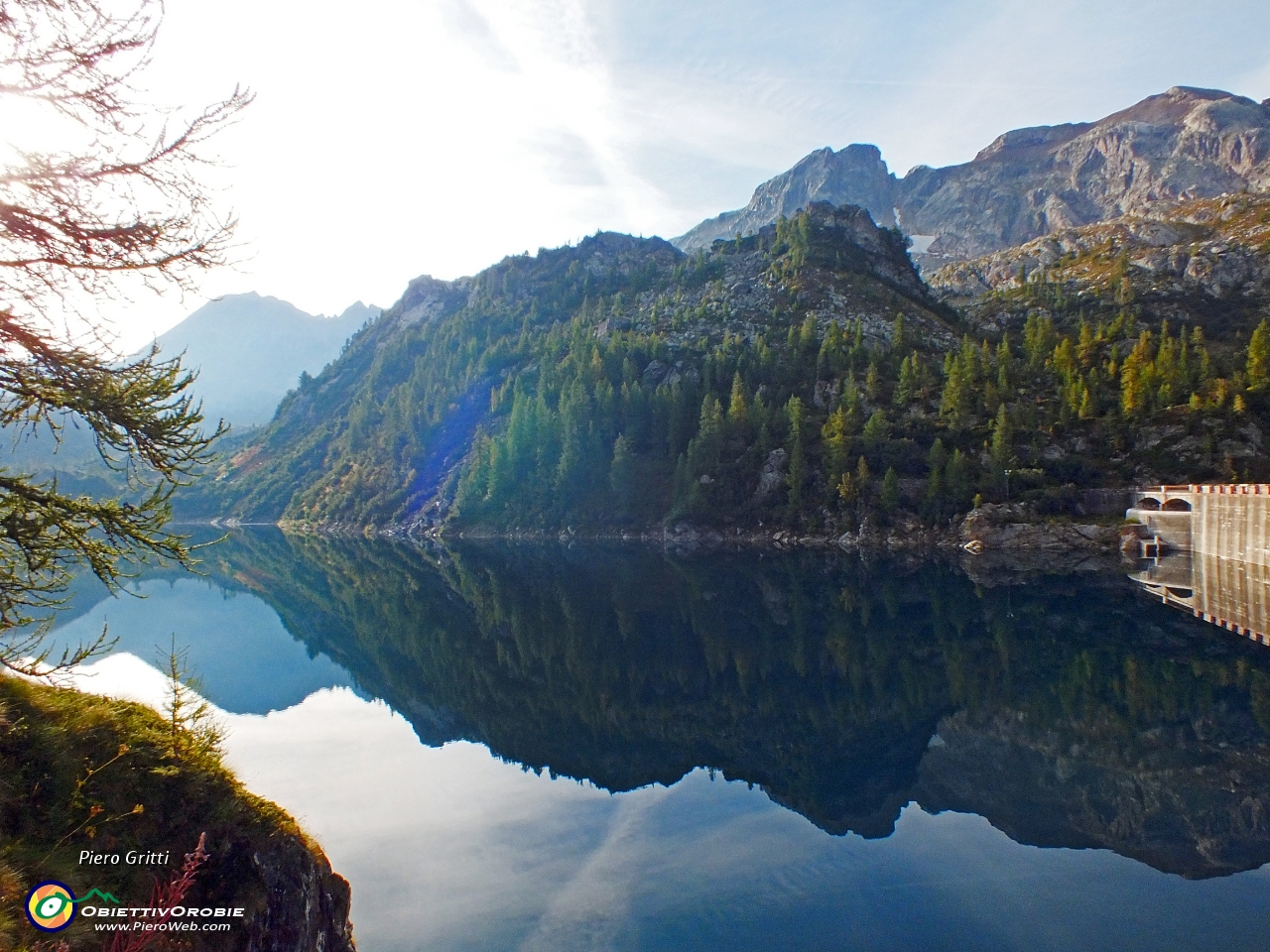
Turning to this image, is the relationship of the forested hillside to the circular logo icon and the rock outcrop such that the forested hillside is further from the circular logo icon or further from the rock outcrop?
the circular logo icon

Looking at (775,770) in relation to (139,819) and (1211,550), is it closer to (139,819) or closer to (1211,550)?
(139,819)

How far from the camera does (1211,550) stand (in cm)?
7788

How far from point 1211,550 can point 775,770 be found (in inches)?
3115

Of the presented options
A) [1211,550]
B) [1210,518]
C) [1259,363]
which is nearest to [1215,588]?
[1210,518]

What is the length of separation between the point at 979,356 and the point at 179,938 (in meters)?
147

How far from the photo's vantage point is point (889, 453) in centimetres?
11394

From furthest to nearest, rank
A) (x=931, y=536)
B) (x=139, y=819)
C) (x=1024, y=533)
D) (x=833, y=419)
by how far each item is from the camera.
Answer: (x=833, y=419), (x=931, y=536), (x=1024, y=533), (x=139, y=819)

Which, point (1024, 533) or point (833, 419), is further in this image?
point (833, 419)

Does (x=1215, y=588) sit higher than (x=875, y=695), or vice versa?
(x=1215, y=588)

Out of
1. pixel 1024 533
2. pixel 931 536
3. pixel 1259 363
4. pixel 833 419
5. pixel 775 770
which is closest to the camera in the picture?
pixel 775 770

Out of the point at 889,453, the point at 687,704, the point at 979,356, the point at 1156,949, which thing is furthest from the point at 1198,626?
the point at 979,356

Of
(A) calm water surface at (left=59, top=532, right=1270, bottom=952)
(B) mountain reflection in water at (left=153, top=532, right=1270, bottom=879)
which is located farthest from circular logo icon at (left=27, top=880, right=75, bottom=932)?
(B) mountain reflection in water at (left=153, top=532, right=1270, bottom=879)

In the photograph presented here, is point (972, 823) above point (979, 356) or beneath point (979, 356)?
beneath

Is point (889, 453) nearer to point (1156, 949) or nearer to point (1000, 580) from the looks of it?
point (1000, 580)
